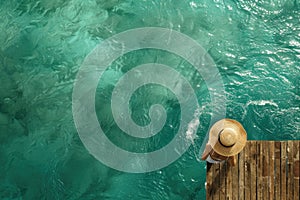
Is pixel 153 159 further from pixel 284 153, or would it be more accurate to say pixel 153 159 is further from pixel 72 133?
pixel 284 153

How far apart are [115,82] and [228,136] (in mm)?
3917

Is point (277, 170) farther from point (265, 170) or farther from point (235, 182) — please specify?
point (235, 182)

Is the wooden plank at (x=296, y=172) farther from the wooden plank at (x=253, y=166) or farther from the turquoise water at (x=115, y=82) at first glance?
the turquoise water at (x=115, y=82)

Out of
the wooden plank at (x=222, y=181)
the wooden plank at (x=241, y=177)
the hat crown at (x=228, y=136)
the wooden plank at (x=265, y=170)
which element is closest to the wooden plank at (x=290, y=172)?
the wooden plank at (x=265, y=170)

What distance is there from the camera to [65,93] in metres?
8.03

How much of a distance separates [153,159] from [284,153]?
117 inches

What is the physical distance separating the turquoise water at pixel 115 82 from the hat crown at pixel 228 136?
10.2 ft

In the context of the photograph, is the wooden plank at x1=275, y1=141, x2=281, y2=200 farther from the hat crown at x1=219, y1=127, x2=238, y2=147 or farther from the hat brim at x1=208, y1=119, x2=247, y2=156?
the hat crown at x1=219, y1=127, x2=238, y2=147

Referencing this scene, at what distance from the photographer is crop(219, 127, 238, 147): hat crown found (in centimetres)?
457

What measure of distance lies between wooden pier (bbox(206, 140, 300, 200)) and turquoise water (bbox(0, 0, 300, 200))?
2288 millimetres

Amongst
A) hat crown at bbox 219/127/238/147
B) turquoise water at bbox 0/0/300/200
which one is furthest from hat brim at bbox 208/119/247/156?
turquoise water at bbox 0/0/300/200

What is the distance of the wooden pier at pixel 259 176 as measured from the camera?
17.4ft

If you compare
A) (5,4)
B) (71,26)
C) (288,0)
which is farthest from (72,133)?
(288,0)

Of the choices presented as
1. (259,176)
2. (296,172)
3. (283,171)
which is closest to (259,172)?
(259,176)
